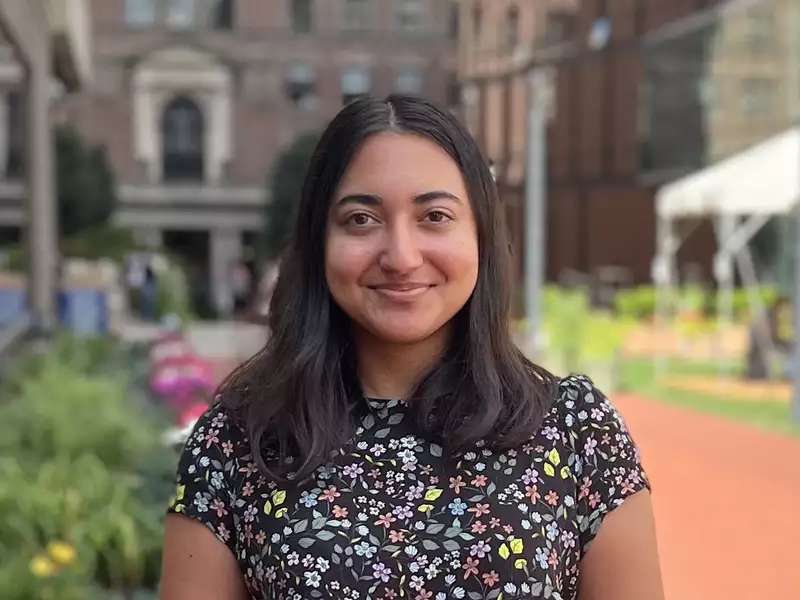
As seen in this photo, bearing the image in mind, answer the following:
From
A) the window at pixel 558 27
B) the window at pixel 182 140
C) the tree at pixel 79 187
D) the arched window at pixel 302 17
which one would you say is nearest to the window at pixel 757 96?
the window at pixel 558 27

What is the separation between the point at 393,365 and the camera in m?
1.91

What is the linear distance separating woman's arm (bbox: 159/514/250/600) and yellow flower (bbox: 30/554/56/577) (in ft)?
7.34

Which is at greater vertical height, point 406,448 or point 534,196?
point 406,448

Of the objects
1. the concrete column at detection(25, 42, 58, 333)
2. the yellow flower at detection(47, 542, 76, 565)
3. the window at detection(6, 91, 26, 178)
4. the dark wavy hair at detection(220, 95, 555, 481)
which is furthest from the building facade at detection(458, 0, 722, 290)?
the dark wavy hair at detection(220, 95, 555, 481)

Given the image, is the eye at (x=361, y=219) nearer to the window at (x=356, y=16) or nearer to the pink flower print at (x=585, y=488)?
the pink flower print at (x=585, y=488)

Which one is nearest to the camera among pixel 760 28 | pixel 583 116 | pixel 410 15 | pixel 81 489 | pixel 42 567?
pixel 42 567

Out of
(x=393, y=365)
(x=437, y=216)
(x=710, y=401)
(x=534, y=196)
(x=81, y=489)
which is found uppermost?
(x=437, y=216)

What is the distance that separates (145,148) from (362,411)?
4785cm

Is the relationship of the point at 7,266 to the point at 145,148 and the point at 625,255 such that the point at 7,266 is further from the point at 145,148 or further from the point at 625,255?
the point at 145,148

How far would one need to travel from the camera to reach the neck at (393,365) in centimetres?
190

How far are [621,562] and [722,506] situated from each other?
6.07 meters

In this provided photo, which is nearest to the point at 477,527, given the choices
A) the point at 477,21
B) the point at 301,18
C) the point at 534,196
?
the point at 534,196

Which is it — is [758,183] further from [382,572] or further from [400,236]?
[382,572]

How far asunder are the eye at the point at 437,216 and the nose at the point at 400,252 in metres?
0.03
